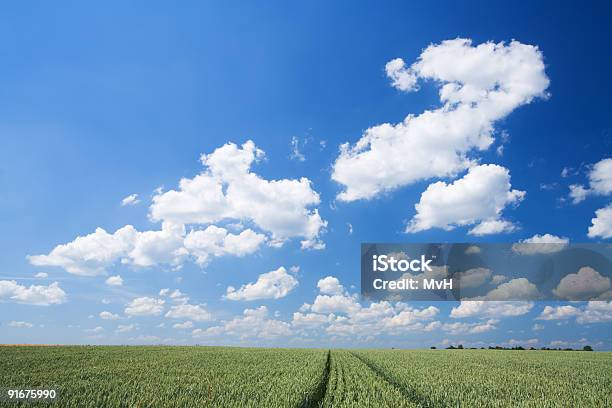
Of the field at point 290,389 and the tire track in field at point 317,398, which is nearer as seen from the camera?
the field at point 290,389

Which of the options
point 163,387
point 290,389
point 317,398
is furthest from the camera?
point 163,387

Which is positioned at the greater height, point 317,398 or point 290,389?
point 290,389

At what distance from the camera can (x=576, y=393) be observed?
16.2 m

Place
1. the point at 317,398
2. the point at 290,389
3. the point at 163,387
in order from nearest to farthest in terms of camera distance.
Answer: the point at 317,398, the point at 290,389, the point at 163,387

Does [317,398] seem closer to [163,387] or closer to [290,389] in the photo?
[290,389]

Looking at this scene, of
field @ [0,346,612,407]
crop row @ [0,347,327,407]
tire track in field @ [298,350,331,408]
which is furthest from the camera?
tire track in field @ [298,350,331,408]

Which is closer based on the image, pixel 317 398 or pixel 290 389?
pixel 317 398

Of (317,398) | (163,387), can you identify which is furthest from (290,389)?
(163,387)

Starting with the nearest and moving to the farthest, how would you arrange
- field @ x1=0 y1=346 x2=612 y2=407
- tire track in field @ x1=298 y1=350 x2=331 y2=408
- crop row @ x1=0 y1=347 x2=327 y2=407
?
1. crop row @ x1=0 y1=347 x2=327 y2=407
2. field @ x1=0 y1=346 x2=612 y2=407
3. tire track in field @ x1=298 y1=350 x2=331 y2=408

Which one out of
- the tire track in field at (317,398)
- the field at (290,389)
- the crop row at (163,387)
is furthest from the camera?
the tire track in field at (317,398)

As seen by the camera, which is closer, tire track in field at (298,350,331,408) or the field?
the field

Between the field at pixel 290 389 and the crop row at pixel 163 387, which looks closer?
the crop row at pixel 163 387

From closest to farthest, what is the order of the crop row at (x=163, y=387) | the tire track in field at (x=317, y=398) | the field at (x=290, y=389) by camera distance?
the crop row at (x=163, y=387)
the field at (x=290, y=389)
the tire track in field at (x=317, y=398)

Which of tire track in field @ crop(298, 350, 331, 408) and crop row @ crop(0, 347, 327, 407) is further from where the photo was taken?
tire track in field @ crop(298, 350, 331, 408)
